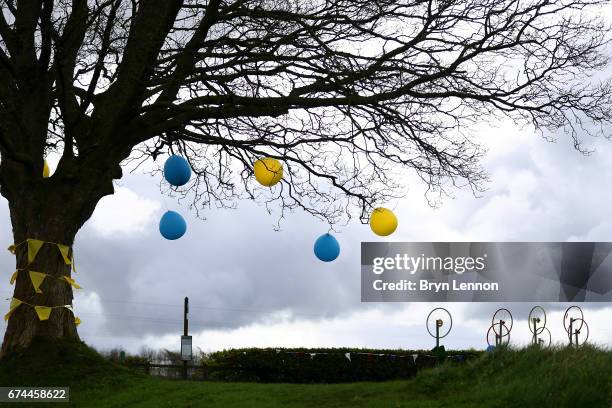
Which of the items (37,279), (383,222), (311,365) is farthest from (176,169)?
(311,365)

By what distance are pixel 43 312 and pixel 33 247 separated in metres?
1.09

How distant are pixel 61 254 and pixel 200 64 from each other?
4206 millimetres

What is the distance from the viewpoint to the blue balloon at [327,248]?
13352 millimetres

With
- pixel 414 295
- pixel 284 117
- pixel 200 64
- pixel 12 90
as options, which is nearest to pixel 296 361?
pixel 414 295

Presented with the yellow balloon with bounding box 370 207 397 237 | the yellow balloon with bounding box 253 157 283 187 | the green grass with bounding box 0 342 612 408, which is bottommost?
the green grass with bounding box 0 342 612 408

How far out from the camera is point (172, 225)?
43.7ft

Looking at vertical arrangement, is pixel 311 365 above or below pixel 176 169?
below

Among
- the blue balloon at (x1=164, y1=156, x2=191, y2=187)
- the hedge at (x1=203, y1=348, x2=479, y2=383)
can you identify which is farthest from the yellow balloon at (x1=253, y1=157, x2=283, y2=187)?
the hedge at (x1=203, y1=348, x2=479, y2=383)

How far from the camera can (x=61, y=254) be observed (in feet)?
41.5

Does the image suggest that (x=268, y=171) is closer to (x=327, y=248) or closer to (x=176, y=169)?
(x=176, y=169)

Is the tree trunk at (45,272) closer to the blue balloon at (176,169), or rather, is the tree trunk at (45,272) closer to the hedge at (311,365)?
the blue balloon at (176,169)

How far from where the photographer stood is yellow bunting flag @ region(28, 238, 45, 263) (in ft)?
40.8

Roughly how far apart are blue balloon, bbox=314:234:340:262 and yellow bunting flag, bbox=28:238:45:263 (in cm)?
472

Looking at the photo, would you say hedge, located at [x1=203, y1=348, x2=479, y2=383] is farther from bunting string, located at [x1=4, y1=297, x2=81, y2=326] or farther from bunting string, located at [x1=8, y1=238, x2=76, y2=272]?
bunting string, located at [x1=8, y1=238, x2=76, y2=272]
